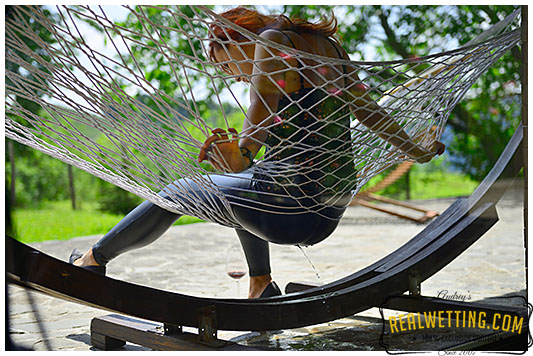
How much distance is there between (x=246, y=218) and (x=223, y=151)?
184mm

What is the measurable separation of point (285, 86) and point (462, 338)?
1.92ft

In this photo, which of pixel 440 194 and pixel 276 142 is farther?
pixel 440 194

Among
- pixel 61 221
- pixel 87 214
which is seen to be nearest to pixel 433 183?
pixel 87 214

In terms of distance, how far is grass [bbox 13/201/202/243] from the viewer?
4031mm

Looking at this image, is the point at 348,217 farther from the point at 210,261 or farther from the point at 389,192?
the point at 210,261

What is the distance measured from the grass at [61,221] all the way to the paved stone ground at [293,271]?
96 centimetres

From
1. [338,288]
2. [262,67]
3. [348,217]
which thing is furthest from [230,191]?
[348,217]

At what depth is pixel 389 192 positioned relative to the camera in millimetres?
4867

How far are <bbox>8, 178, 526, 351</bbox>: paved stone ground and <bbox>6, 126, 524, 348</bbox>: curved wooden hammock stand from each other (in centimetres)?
7

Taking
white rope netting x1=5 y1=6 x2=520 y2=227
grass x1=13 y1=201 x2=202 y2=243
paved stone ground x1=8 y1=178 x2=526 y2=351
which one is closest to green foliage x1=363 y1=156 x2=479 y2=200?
paved stone ground x1=8 y1=178 x2=526 y2=351

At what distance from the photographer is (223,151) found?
88 cm

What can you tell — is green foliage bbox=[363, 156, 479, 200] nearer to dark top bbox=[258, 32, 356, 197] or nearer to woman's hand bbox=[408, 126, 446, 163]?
woman's hand bbox=[408, 126, 446, 163]
